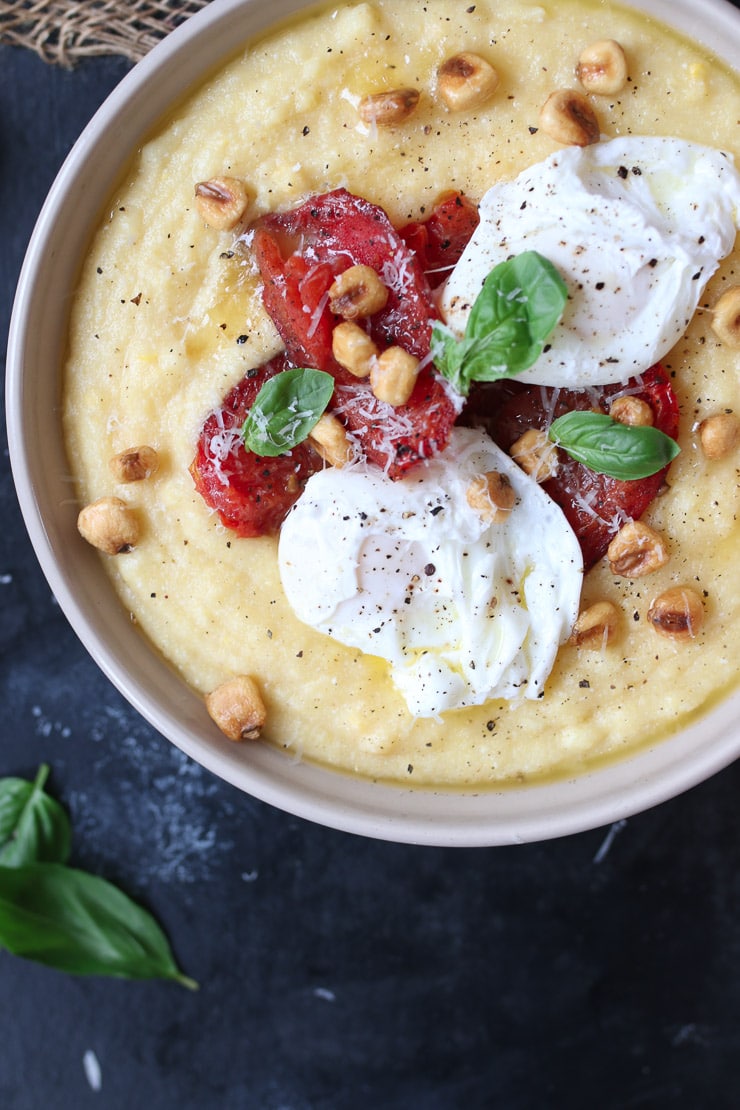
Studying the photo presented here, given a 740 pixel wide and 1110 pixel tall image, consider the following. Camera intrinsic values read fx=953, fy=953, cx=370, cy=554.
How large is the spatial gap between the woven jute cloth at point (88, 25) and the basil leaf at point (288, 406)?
1358 millimetres

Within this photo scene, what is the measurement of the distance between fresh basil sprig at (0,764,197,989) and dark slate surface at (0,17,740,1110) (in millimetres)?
64

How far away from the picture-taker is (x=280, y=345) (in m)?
2.32

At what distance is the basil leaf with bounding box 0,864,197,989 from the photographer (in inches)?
123

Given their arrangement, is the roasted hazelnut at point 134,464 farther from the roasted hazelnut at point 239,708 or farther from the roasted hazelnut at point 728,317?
the roasted hazelnut at point 728,317

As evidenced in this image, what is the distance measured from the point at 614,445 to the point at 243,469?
2.85 feet

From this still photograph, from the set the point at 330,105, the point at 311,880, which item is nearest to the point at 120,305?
the point at 330,105

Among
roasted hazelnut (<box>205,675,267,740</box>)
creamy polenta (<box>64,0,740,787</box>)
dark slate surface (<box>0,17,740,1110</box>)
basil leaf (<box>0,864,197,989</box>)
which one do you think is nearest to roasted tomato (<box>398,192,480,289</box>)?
creamy polenta (<box>64,0,740,787</box>)

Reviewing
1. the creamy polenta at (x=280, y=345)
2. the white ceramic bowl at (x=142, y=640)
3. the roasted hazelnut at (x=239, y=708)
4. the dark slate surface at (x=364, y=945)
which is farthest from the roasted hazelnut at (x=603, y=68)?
the dark slate surface at (x=364, y=945)

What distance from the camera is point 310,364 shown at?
2242 millimetres

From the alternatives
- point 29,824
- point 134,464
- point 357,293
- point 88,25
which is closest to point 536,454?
point 357,293

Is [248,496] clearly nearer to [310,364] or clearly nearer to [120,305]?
[310,364]

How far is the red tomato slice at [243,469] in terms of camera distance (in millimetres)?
2299

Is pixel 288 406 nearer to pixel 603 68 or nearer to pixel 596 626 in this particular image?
pixel 596 626

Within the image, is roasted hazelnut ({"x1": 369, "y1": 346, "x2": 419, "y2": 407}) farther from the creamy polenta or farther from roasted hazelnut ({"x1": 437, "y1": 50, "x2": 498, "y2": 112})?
roasted hazelnut ({"x1": 437, "y1": 50, "x2": 498, "y2": 112})
